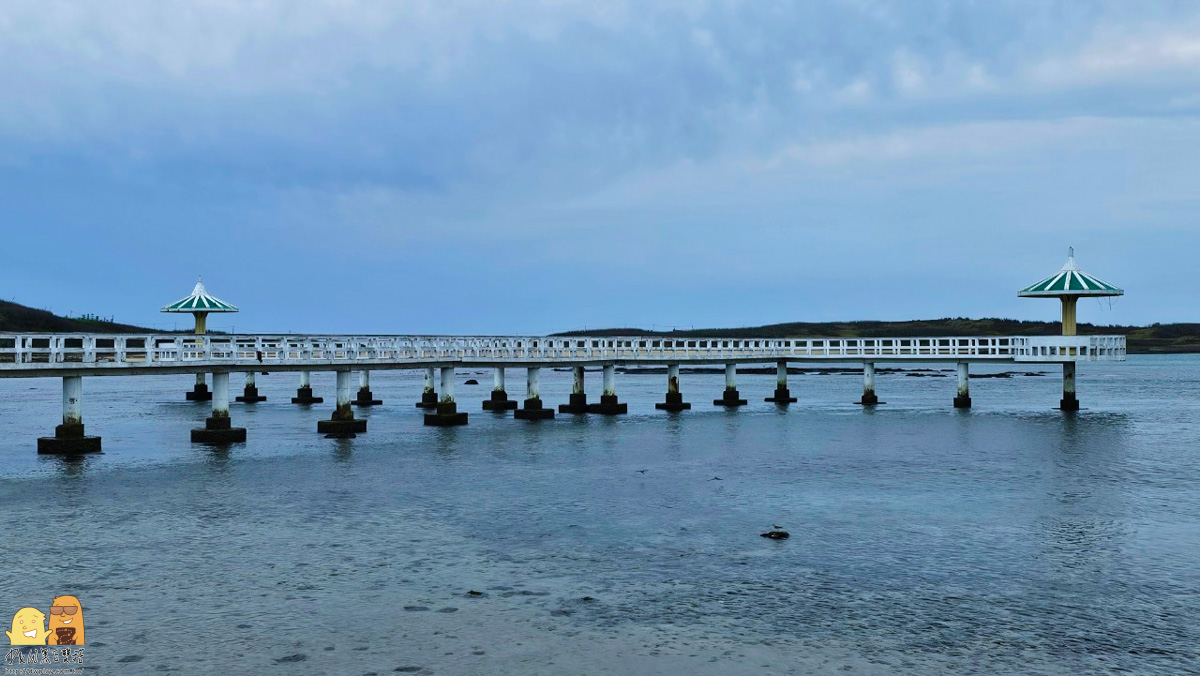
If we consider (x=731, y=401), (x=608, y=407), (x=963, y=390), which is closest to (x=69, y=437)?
(x=608, y=407)

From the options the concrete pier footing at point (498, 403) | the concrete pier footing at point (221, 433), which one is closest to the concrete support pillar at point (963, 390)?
the concrete pier footing at point (498, 403)

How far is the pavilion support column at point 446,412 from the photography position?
2008 inches

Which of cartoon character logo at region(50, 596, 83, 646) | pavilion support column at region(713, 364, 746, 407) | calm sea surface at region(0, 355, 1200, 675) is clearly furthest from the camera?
pavilion support column at region(713, 364, 746, 407)

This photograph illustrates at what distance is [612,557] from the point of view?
66.1 ft

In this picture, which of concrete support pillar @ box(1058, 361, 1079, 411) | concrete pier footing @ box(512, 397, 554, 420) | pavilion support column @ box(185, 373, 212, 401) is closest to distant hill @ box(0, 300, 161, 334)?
pavilion support column @ box(185, 373, 212, 401)

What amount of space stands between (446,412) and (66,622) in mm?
36269

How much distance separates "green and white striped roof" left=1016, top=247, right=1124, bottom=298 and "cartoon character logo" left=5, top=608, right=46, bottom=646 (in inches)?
2119

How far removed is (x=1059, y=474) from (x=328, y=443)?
27627 millimetres

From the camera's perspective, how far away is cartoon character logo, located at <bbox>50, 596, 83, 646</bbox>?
14570mm

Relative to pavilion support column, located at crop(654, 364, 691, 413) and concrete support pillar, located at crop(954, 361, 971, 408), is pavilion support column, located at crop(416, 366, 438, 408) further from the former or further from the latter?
concrete support pillar, located at crop(954, 361, 971, 408)

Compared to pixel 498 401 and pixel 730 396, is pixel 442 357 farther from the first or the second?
pixel 730 396

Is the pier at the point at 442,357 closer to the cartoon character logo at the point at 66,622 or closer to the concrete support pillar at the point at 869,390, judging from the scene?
the concrete support pillar at the point at 869,390

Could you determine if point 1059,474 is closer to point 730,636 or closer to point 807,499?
point 807,499

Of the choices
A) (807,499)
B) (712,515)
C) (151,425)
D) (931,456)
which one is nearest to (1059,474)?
(931,456)
